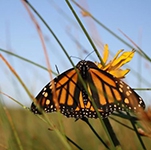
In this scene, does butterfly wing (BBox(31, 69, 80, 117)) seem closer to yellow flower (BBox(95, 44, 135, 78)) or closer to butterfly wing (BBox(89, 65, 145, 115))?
butterfly wing (BBox(89, 65, 145, 115))

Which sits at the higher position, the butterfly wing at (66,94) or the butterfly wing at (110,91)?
the butterfly wing at (66,94)

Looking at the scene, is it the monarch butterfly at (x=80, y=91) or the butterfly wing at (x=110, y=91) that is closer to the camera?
the butterfly wing at (x=110, y=91)

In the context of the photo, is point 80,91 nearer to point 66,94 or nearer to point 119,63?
point 66,94

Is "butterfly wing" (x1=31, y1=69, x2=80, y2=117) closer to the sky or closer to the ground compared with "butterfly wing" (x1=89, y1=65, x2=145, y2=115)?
closer to the sky

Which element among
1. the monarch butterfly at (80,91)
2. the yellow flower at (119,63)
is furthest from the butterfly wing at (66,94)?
the yellow flower at (119,63)

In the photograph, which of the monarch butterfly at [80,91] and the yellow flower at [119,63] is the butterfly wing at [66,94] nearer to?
the monarch butterfly at [80,91]

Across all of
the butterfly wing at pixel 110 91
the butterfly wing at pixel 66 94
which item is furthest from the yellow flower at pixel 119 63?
the butterfly wing at pixel 66 94

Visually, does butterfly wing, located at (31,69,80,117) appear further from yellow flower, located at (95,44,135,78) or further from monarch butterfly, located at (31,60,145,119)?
yellow flower, located at (95,44,135,78)

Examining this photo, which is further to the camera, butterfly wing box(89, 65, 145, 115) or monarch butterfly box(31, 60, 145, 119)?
monarch butterfly box(31, 60, 145, 119)

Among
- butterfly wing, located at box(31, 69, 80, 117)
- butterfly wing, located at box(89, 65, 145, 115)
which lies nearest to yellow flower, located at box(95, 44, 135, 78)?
butterfly wing, located at box(89, 65, 145, 115)

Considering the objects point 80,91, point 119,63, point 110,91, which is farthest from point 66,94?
point 119,63

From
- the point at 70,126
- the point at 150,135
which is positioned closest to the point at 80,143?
the point at 70,126

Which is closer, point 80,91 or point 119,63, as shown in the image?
point 119,63
